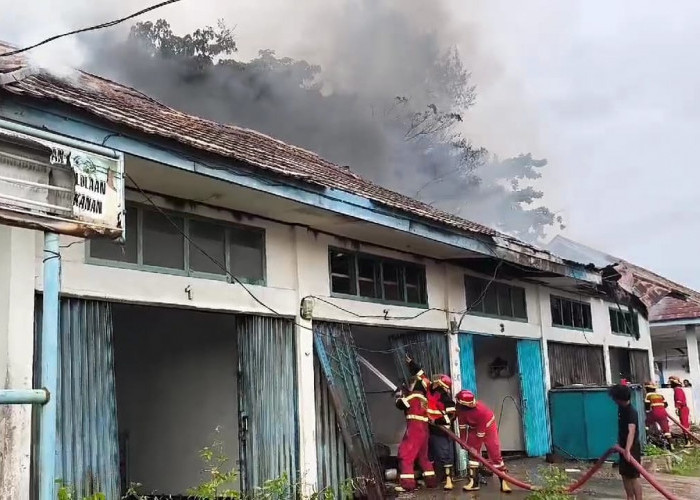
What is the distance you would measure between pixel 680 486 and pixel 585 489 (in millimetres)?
1349

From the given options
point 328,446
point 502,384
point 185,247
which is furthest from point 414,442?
point 502,384

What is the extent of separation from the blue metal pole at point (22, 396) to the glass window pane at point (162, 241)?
101 inches

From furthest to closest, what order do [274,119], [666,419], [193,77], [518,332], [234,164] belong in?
[274,119] < [193,77] < [666,419] < [518,332] < [234,164]

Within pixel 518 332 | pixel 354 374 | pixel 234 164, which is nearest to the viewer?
pixel 234 164

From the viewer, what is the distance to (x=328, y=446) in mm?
8719

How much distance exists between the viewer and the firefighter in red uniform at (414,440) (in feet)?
31.4

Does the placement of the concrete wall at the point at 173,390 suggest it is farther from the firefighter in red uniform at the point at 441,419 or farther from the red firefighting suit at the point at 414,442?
the firefighter in red uniform at the point at 441,419

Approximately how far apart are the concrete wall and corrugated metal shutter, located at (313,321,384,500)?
1.11 m

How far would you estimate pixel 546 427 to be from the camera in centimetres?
1345

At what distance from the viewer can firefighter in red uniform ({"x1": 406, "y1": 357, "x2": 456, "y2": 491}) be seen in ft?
32.8

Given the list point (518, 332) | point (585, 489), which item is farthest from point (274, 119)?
point (585, 489)

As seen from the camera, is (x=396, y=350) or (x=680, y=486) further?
(x=396, y=350)

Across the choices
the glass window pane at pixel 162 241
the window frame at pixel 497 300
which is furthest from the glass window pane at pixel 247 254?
the window frame at pixel 497 300

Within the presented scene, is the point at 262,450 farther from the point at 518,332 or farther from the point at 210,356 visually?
the point at 518,332
